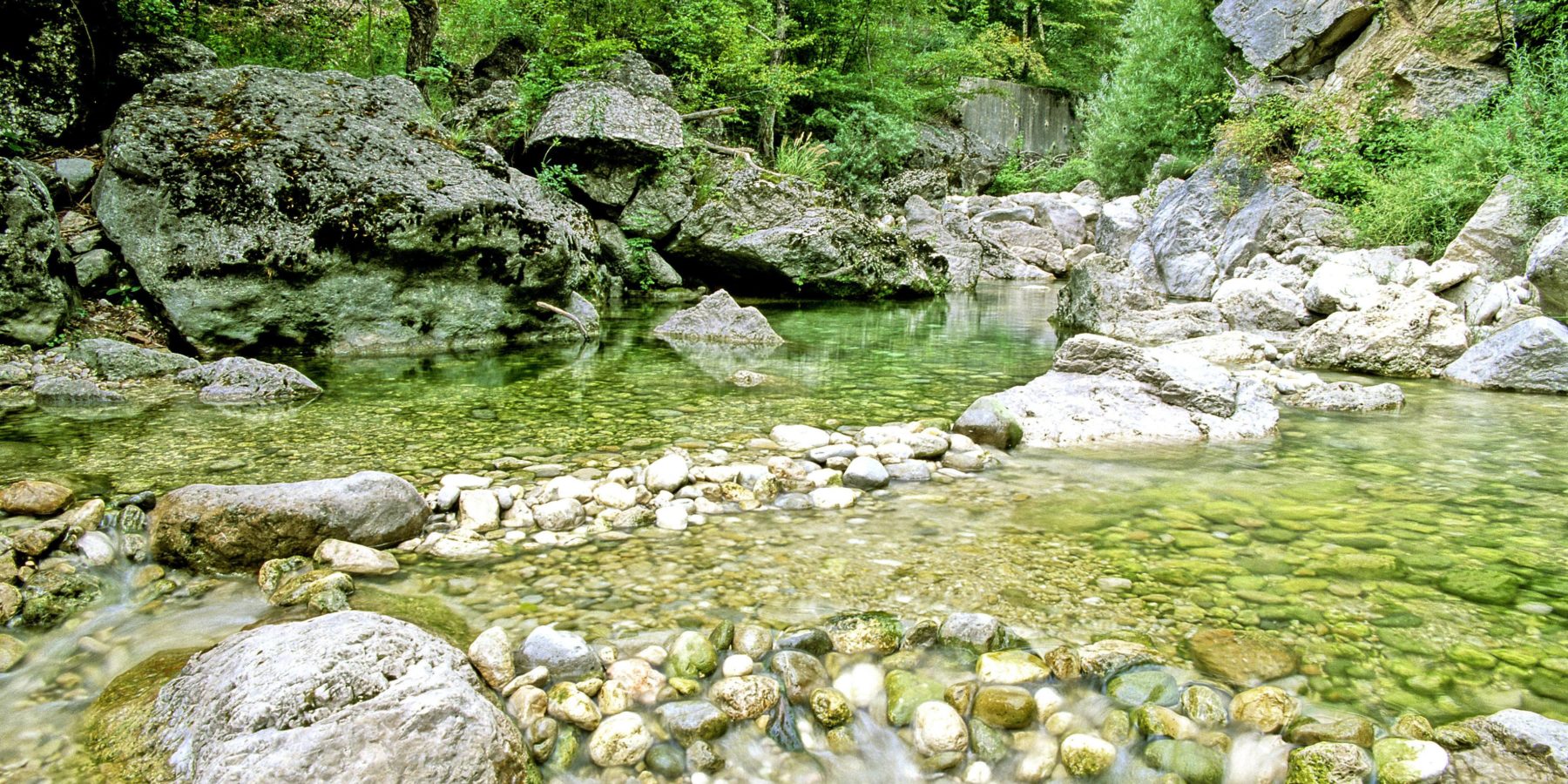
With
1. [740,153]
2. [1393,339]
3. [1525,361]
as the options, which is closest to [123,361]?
[740,153]

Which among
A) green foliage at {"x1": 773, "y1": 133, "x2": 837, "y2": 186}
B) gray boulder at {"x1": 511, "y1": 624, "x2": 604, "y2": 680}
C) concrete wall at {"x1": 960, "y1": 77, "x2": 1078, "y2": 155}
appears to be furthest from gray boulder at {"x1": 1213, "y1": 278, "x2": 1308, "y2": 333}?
concrete wall at {"x1": 960, "y1": 77, "x2": 1078, "y2": 155}

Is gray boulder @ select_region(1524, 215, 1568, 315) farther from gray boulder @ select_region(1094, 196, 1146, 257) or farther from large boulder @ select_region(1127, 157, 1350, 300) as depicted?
gray boulder @ select_region(1094, 196, 1146, 257)

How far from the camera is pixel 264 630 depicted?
1.84 metres

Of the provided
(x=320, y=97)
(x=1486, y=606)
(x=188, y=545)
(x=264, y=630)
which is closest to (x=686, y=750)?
(x=264, y=630)

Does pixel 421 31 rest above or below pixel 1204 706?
above

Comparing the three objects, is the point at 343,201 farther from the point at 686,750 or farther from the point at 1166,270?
the point at 1166,270

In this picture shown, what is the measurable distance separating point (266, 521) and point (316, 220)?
4547 mm

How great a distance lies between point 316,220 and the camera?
618cm

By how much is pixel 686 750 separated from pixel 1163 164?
19.2 meters

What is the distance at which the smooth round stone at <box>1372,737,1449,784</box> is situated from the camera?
5.43 ft

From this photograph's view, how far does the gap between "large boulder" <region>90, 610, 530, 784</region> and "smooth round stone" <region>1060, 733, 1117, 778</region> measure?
1.21m

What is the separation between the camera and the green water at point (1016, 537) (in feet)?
7.04

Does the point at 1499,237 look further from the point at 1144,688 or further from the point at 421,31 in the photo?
the point at 421,31

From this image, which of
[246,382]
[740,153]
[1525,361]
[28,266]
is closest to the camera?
[246,382]
